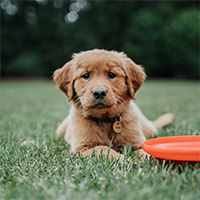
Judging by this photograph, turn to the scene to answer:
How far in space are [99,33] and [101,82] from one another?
29602 mm

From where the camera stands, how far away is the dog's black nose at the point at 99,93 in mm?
2461

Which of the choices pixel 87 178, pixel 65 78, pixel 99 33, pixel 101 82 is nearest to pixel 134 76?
pixel 101 82

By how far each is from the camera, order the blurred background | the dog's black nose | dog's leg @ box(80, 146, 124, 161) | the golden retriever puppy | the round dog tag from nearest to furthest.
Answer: dog's leg @ box(80, 146, 124, 161), the dog's black nose, the golden retriever puppy, the round dog tag, the blurred background

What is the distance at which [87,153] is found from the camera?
246 centimetres

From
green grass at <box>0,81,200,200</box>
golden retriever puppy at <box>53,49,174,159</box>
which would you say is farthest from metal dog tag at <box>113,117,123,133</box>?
green grass at <box>0,81,200,200</box>

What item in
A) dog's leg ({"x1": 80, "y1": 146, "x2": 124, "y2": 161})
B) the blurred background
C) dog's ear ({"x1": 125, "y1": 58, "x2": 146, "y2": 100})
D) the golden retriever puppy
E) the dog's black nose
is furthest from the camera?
the blurred background

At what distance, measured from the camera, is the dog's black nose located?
2.46m

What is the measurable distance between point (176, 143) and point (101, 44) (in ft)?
97.3

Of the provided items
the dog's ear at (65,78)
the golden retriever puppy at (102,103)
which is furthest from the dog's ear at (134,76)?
the dog's ear at (65,78)

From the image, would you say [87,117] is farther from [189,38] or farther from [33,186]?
[189,38]

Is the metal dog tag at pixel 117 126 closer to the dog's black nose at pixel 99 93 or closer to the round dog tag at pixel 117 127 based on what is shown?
the round dog tag at pixel 117 127

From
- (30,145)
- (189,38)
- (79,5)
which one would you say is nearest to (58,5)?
(79,5)

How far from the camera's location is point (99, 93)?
2.46 m

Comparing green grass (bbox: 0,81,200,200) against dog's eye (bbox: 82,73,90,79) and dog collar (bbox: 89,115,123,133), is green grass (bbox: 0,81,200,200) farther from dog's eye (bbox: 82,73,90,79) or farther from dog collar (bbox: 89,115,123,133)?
dog's eye (bbox: 82,73,90,79)
